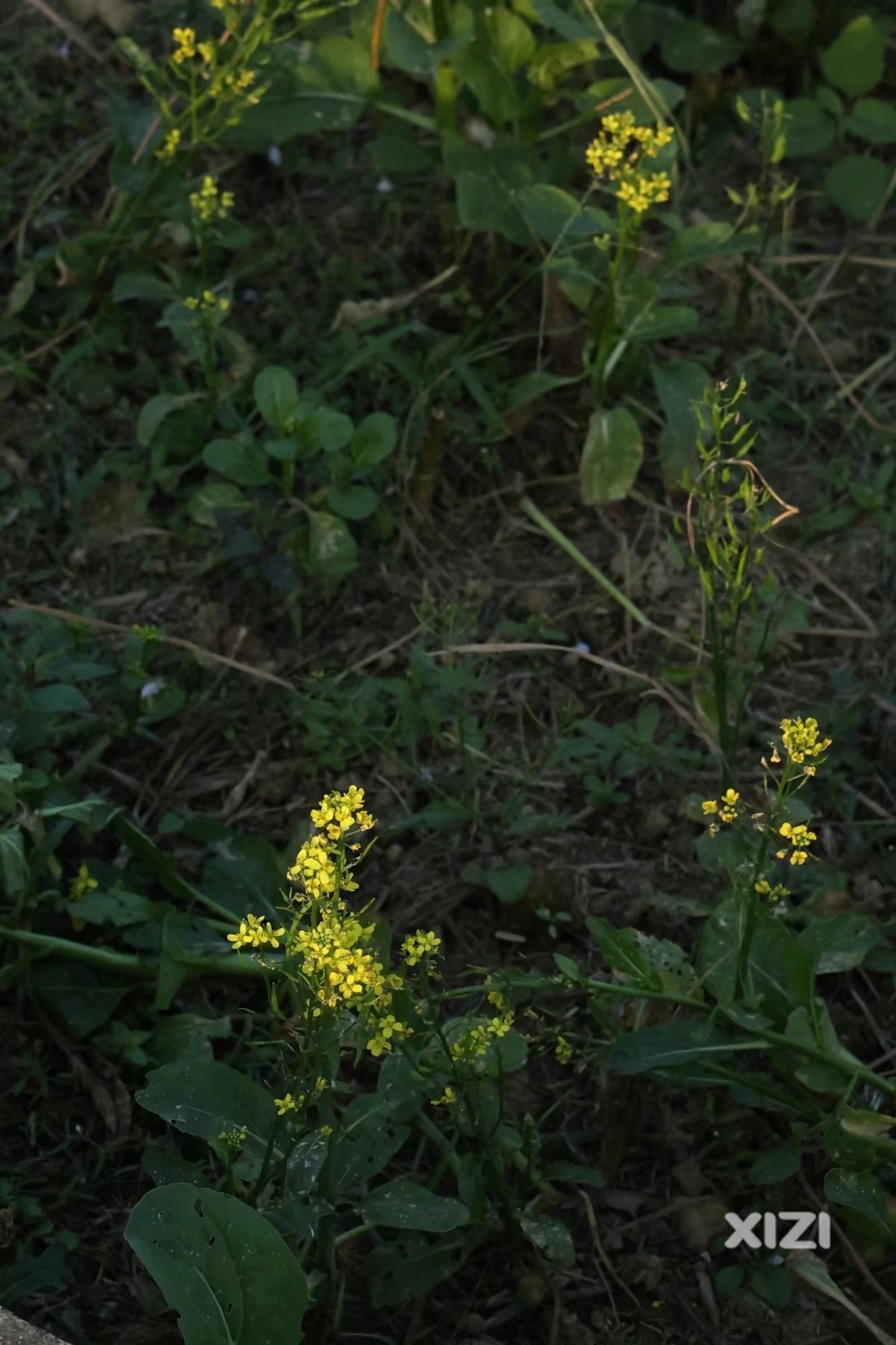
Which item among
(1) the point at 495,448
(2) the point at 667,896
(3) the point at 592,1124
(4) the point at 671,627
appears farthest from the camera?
(1) the point at 495,448

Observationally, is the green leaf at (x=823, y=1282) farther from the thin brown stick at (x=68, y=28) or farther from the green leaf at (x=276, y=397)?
the thin brown stick at (x=68, y=28)

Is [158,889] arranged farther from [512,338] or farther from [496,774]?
[512,338]

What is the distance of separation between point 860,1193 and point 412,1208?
53 cm

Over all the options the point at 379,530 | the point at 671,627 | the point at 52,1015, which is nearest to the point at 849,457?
the point at 671,627

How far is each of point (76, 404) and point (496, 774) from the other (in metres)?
1.12

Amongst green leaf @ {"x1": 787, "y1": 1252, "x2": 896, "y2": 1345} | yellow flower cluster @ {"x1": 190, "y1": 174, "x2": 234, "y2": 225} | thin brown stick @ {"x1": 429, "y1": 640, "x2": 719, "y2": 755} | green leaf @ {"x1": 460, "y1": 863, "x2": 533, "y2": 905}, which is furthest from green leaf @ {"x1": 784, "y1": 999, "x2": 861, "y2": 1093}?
yellow flower cluster @ {"x1": 190, "y1": 174, "x2": 234, "y2": 225}

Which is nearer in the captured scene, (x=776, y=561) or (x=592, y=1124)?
(x=592, y=1124)

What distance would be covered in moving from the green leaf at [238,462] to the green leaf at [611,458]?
58cm

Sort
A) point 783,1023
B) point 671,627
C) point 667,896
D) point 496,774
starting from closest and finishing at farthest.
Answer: point 783,1023 < point 667,896 < point 496,774 < point 671,627

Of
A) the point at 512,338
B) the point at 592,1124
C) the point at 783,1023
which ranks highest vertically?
the point at 512,338

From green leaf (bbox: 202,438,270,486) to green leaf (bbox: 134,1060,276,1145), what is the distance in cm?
112

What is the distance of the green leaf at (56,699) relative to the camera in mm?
2205

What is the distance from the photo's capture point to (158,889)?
2.27m

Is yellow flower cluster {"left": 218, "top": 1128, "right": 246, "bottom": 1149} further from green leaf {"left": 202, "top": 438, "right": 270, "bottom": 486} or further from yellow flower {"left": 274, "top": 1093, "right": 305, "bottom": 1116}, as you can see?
green leaf {"left": 202, "top": 438, "right": 270, "bottom": 486}
